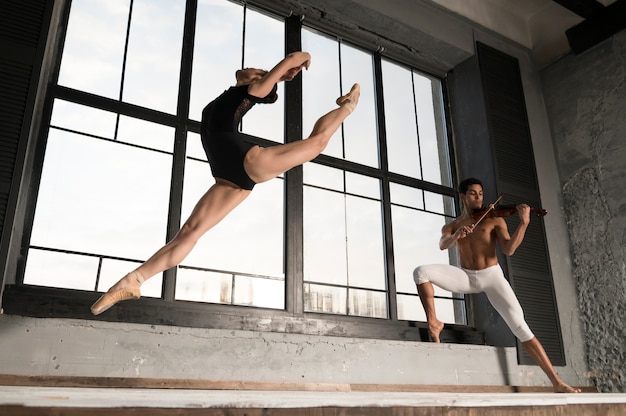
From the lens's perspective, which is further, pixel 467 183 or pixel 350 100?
pixel 467 183

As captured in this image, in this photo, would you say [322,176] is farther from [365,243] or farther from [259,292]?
[259,292]

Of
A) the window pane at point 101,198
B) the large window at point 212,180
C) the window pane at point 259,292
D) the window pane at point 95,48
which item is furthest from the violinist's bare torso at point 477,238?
the window pane at point 95,48

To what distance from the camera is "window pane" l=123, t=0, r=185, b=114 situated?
372cm

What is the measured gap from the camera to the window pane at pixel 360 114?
15.2 feet

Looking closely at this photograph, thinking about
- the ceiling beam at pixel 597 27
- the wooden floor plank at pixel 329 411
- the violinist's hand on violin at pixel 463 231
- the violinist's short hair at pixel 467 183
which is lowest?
the wooden floor plank at pixel 329 411

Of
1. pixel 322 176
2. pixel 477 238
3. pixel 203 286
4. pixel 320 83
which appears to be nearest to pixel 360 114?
pixel 320 83

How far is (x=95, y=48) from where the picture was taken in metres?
3.63

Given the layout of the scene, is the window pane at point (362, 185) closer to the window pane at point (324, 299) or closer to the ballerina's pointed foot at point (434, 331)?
the window pane at point (324, 299)

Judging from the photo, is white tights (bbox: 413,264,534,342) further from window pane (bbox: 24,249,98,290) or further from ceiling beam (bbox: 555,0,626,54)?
ceiling beam (bbox: 555,0,626,54)

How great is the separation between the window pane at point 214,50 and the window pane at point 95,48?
1.80 ft

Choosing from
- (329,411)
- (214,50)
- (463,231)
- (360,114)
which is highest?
Answer: (214,50)

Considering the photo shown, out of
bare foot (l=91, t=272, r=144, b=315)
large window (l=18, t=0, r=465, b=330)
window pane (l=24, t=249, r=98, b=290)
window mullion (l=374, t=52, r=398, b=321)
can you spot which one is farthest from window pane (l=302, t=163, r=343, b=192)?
bare foot (l=91, t=272, r=144, b=315)

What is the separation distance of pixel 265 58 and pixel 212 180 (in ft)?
4.00

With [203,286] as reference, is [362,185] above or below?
above
